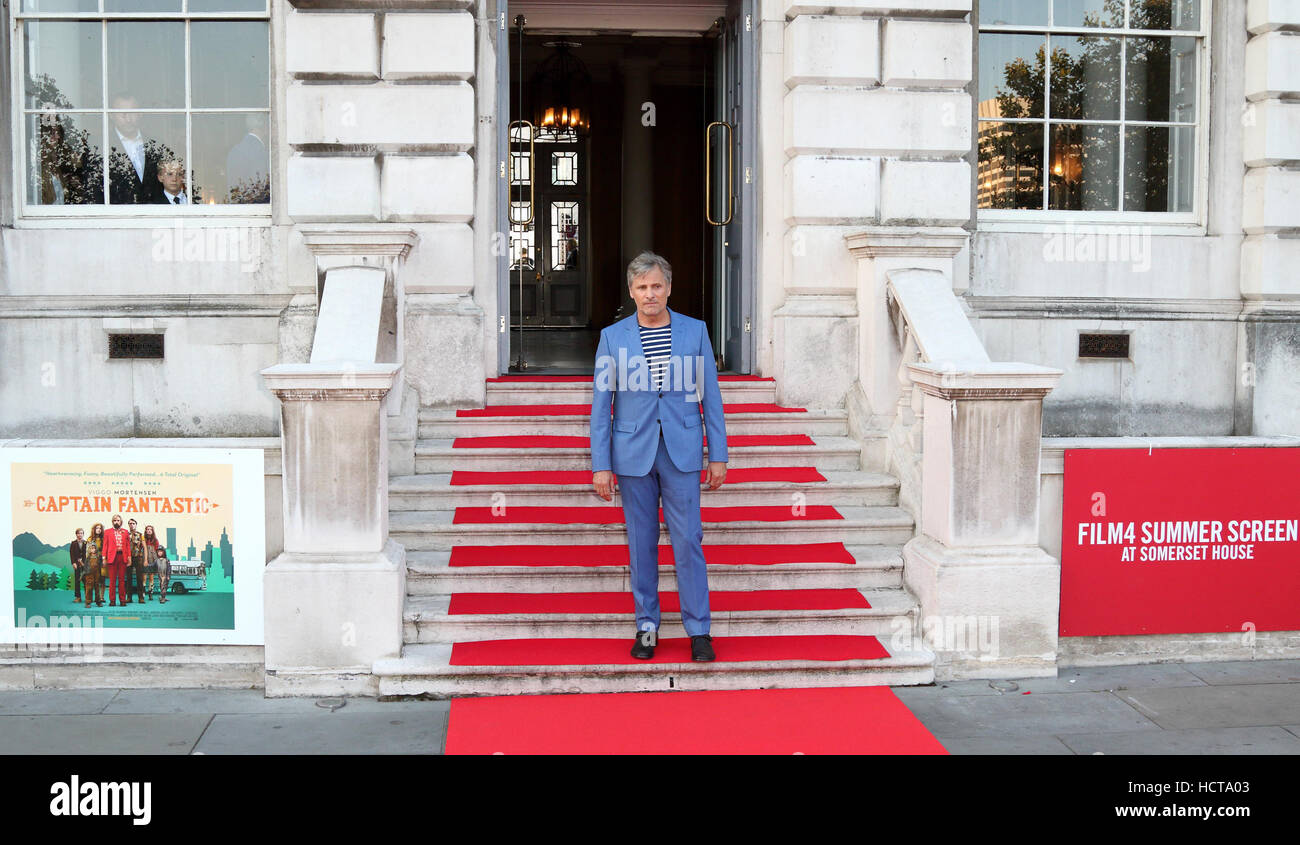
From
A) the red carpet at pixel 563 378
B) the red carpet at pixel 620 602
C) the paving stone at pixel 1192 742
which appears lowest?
the paving stone at pixel 1192 742

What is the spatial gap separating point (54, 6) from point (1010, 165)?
7439 mm

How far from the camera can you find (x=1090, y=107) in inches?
386

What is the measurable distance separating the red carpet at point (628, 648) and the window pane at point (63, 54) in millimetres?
5843

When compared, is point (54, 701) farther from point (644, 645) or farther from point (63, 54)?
point (63, 54)

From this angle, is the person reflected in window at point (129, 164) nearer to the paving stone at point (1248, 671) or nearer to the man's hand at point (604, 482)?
the man's hand at point (604, 482)

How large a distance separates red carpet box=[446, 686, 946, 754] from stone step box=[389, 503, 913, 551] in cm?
125

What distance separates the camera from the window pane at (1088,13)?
A: 9.69 metres

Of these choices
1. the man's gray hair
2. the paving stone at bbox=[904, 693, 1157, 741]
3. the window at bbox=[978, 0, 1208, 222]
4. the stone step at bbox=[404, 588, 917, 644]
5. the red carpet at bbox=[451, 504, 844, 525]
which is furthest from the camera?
the window at bbox=[978, 0, 1208, 222]

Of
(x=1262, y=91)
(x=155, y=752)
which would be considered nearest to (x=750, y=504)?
(x=155, y=752)

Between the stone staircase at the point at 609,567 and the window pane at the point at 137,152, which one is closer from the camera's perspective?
the stone staircase at the point at 609,567

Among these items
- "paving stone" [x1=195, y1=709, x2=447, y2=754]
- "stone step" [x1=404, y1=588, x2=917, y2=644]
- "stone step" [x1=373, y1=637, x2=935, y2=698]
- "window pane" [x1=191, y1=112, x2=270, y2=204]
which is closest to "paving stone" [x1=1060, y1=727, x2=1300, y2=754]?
"stone step" [x1=373, y1=637, x2=935, y2=698]

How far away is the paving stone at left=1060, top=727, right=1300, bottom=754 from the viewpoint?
5.41 meters

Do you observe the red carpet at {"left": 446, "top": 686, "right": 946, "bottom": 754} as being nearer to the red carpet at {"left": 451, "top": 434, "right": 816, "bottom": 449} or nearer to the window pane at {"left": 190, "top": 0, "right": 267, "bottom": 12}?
the red carpet at {"left": 451, "top": 434, "right": 816, "bottom": 449}

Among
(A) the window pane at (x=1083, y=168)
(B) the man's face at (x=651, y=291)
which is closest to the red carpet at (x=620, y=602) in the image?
(B) the man's face at (x=651, y=291)
